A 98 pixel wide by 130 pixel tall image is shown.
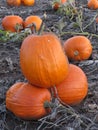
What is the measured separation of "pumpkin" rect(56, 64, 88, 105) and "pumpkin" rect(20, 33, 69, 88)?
9cm

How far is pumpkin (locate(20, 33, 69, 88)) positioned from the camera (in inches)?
106

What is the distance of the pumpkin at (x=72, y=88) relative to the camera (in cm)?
279

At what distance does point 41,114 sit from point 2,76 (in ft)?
3.18

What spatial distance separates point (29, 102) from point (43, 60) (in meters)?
0.31

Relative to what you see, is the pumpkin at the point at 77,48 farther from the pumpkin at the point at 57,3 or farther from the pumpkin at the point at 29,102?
the pumpkin at the point at 57,3

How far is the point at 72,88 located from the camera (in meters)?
2.81

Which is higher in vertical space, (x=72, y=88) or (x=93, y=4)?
(x=72, y=88)

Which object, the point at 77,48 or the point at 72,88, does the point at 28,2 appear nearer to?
the point at 77,48

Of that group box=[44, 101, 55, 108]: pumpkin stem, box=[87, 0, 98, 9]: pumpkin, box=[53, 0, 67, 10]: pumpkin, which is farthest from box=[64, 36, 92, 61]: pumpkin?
box=[87, 0, 98, 9]: pumpkin

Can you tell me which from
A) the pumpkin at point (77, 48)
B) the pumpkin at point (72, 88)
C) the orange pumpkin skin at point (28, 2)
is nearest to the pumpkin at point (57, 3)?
the orange pumpkin skin at point (28, 2)

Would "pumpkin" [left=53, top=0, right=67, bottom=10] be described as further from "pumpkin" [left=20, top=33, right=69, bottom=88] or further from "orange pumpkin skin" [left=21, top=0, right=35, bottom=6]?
"pumpkin" [left=20, top=33, right=69, bottom=88]

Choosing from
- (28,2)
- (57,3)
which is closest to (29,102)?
(57,3)

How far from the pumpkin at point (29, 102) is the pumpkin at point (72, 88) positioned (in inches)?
4.3

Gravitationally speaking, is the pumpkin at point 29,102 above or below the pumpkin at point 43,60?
below
